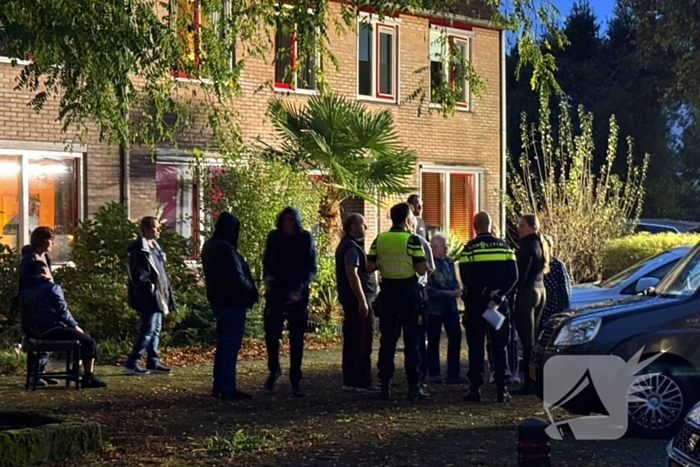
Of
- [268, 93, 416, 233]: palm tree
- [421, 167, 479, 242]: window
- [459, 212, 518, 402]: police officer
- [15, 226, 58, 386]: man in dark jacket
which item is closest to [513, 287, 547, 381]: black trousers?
[459, 212, 518, 402]: police officer

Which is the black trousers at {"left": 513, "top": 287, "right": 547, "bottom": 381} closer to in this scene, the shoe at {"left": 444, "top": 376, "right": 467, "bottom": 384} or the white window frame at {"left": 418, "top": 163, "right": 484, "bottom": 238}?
the shoe at {"left": 444, "top": 376, "right": 467, "bottom": 384}

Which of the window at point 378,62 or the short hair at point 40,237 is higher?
the window at point 378,62

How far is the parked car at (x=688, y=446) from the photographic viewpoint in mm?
5773

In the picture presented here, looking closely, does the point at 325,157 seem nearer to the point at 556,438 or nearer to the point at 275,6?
the point at 275,6

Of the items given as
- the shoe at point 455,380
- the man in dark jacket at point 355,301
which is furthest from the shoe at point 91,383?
the shoe at point 455,380

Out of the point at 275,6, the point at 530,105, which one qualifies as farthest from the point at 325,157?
the point at 530,105

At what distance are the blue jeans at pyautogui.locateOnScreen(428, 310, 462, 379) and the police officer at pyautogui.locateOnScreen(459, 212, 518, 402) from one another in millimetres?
1371

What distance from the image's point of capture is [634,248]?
63.1 feet

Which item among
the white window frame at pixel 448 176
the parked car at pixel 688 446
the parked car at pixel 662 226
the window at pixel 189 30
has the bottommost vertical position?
the parked car at pixel 688 446

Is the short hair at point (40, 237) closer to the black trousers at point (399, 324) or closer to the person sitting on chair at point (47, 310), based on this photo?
the person sitting on chair at point (47, 310)

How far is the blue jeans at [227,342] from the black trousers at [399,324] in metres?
1.43

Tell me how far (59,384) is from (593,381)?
19.6 ft

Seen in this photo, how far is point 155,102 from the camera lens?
10.3 m

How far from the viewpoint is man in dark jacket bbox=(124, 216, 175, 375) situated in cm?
1199
